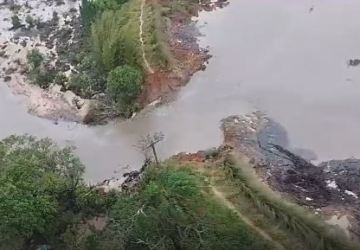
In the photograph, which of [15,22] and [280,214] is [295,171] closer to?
[280,214]

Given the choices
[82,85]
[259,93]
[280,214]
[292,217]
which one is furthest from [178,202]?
[82,85]

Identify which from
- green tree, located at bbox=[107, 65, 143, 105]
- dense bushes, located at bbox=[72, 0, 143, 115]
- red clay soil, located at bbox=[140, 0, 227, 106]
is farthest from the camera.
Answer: red clay soil, located at bbox=[140, 0, 227, 106]

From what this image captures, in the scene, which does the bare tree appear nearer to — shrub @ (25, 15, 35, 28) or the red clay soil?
the red clay soil

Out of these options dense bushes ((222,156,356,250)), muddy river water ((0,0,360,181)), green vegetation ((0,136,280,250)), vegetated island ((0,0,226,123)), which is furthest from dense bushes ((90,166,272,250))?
vegetated island ((0,0,226,123))

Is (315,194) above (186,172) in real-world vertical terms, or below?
below

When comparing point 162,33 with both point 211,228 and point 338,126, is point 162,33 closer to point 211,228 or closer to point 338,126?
point 338,126

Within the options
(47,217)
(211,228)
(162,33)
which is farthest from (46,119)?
(211,228)

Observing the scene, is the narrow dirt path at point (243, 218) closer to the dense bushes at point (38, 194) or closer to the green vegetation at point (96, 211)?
the green vegetation at point (96, 211)

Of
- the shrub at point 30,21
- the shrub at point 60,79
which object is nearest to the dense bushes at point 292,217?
the shrub at point 60,79
